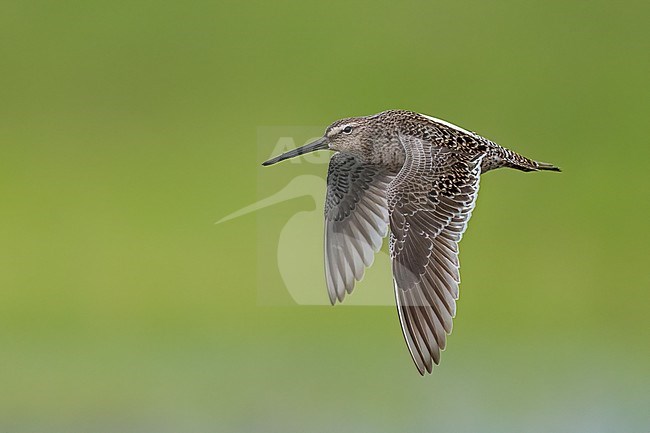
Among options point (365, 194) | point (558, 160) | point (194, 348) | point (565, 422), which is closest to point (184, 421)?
point (194, 348)

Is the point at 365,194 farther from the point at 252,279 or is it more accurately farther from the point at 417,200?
the point at 252,279

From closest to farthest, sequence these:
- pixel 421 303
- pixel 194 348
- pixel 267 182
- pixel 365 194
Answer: pixel 421 303
pixel 365 194
pixel 267 182
pixel 194 348

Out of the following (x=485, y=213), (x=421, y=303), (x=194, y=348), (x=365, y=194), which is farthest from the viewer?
(x=485, y=213)

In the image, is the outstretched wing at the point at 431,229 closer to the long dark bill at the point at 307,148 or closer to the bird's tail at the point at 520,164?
the bird's tail at the point at 520,164

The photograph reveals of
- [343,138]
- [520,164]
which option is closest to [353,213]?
[343,138]

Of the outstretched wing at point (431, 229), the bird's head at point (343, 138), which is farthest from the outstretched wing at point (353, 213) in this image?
the outstretched wing at point (431, 229)

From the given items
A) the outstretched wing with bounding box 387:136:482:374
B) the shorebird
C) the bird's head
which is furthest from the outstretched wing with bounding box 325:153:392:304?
the outstretched wing with bounding box 387:136:482:374

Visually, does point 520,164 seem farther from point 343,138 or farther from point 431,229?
point 343,138

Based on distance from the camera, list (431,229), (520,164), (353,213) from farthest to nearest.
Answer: (353,213) < (520,164) < (431,229)
